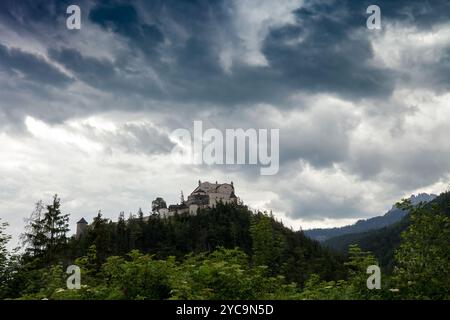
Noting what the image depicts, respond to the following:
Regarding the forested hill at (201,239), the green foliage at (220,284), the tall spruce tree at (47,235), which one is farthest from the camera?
the forested hill at (201,239)

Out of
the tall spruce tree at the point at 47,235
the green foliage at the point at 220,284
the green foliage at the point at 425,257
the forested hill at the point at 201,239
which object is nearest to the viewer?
the green foliage at the point at 220,284

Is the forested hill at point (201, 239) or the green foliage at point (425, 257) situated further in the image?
the forested hill at point (201, 239)

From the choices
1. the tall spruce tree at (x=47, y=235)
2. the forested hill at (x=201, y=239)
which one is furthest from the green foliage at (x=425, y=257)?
the forested hill at (x=201, y=239)

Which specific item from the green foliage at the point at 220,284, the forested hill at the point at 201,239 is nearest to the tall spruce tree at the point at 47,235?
the green foliage at the point at 220,284

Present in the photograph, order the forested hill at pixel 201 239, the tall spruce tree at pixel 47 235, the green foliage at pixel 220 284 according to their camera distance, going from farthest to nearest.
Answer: the forested hill at pixel 201 239 → the tall spruce tree at pixel 47 235 → the green foliage at pixel 220 284

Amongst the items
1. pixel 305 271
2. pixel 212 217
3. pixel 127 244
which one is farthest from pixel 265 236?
pixel 212 217

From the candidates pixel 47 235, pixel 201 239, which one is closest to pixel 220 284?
pixel 47 235

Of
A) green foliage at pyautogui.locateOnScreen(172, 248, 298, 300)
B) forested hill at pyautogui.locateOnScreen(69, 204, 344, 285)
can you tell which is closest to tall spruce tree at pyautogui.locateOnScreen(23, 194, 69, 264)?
green foliage at pyautogui.locateOnScreen(172, 248, 298, 300)

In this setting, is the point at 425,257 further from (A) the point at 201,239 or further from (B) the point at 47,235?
(A) the point at 201,239

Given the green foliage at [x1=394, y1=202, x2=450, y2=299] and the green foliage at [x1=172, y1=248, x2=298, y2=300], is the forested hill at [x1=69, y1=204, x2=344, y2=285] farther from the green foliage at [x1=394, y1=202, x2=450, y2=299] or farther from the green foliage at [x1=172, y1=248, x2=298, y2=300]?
the green foliage at [x1=172, y1=248, x2=298, y2=300]

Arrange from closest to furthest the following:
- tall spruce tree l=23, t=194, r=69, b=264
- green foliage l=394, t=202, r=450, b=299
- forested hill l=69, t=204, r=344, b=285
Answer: green foliage l=394, t=202, r=450, b=299 < tall spruce tree l=23, t=194, r=69, b=264 < forested hill l=69, t=204, r=344, b=285

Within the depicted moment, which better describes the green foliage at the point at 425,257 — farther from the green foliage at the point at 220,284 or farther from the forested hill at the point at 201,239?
the forested hill at the point at 201,239
